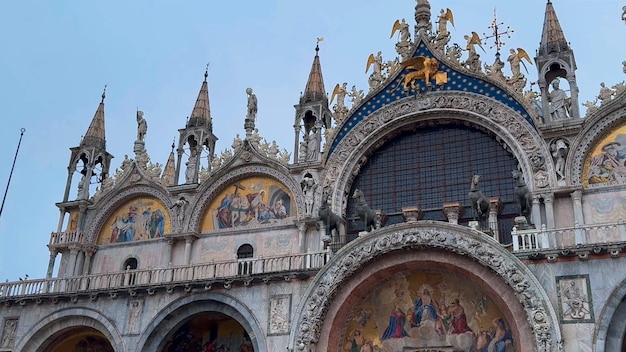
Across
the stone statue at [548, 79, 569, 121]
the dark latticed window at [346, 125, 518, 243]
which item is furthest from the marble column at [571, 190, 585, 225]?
the stone statue at [548, 79, 569, 121]

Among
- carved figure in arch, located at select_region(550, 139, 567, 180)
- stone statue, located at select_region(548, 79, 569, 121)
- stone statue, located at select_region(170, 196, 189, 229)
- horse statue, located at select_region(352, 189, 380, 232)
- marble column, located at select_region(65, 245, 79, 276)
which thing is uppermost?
stone statue, located at select_region(548, 79, 569, 121)

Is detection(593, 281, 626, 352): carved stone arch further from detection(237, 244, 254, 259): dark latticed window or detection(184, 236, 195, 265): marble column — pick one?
detection(184, 236, 195, 265): marble column

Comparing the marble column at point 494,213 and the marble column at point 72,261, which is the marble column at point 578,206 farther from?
the marble column at point 72,261

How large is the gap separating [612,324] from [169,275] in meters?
13.7

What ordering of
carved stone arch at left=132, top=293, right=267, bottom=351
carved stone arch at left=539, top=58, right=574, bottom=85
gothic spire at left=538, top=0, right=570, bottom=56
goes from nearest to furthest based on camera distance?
carved stone arch at left=132, top=293, right=267, bottom=351, carved stone arch at left=539, top=58, right=574, bottom=85, gothic spire at left=538, top=0, right=570, bottom=56

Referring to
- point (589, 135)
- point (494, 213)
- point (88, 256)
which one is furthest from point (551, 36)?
point (88, 256)

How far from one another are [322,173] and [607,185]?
9.25 meters

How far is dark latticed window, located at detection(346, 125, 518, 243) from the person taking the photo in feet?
77.0

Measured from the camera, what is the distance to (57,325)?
24219 mm

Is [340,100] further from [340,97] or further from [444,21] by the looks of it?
[444,21]

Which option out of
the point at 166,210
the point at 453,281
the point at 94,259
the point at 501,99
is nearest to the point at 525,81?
the point at 501,99

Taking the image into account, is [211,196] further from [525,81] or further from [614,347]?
[614,347]

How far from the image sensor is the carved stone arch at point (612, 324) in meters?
17.6

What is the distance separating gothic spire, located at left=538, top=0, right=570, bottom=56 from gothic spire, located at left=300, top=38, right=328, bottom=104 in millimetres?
7976
